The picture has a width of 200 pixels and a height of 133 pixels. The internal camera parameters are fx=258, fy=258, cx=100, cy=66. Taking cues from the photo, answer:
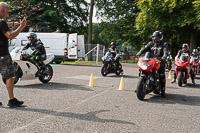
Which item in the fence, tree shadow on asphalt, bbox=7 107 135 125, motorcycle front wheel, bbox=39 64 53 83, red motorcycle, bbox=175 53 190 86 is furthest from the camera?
the fence

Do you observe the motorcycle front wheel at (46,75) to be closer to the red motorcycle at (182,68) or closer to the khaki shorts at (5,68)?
the khaki shorts at (5,68)

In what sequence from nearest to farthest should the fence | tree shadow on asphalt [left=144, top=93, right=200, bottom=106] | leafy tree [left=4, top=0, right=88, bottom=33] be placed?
tree shadow on asphalt [left=144, top=93, right=200, bottom=106] < the fence < leafy tree [left=4, top=0, right=88, bottom=33]

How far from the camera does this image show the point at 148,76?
22.2 feet

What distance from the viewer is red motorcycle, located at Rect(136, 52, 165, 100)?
21.4ft

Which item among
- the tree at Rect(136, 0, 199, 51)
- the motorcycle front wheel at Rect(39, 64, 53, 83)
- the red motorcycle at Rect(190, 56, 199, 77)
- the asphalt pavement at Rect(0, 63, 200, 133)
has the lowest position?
the asphalt pavement at Rect(0, 63, 200, 133)

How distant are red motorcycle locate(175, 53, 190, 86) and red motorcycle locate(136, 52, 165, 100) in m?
2.95

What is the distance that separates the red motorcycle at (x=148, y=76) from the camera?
6.51 m

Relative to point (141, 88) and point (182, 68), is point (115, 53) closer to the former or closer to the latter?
point (182, 68)

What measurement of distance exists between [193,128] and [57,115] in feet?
7.86

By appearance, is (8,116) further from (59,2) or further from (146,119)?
(59,2)

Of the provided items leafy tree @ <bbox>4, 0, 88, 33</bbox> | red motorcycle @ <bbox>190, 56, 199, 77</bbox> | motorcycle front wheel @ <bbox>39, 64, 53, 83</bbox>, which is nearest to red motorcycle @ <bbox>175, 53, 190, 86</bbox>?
red motorcycle @ <bbox>190, 56, 199, 77</bbox>

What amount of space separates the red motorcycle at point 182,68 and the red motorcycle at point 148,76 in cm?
295

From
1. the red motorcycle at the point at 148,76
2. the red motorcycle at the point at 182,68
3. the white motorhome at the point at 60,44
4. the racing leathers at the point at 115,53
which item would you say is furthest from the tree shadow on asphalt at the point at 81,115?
the white motorhome at the point at 60,44

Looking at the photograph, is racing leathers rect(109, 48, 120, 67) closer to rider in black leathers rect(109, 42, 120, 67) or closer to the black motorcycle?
rider in black leathers rect(109, 42, 120, 67)
